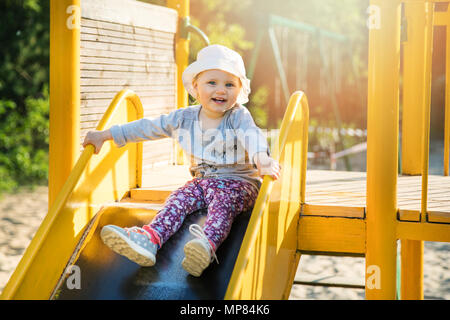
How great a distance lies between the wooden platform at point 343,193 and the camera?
9.05ft

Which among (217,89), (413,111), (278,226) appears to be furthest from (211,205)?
(413,111)

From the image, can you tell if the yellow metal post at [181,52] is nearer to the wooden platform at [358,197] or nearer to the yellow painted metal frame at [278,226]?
the wooden platform at [358,197]

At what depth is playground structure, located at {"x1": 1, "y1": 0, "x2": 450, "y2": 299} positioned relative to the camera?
2.26 m

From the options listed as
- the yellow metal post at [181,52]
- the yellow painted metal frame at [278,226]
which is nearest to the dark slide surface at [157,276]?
the yellow painted metal frame at [278,226]

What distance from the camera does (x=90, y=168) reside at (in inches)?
103

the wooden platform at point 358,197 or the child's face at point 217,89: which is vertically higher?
the child's face at point 217,89

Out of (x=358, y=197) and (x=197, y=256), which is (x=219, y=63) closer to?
(x=197, y=256)

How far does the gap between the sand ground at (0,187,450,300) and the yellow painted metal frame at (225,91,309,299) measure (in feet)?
6.54

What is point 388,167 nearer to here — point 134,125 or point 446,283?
point 134,125

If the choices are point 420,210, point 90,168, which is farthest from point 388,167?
point 90,168

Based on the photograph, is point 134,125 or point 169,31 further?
point 169,31

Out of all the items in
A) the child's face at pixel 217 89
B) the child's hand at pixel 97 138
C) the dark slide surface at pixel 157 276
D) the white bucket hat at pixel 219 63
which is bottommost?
the dark slide surface at pixel 157 276

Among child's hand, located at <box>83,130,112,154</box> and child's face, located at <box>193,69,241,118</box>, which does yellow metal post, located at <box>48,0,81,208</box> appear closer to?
child's hand, located at <box>83,130,112,154</box>

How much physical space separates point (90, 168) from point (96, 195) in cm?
18
